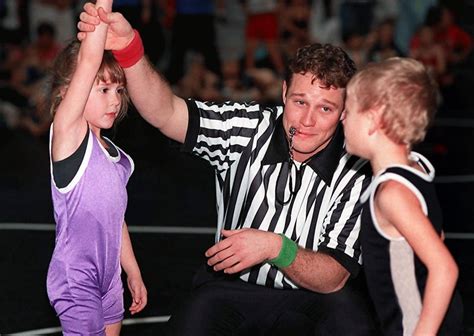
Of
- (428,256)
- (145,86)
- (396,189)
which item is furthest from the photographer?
(145,86)

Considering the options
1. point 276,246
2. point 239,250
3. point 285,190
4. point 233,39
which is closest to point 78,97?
point 239,250

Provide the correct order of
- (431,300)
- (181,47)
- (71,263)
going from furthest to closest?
(181,47)
(71,263)
(431,300)

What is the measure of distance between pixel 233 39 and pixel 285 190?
1203cm

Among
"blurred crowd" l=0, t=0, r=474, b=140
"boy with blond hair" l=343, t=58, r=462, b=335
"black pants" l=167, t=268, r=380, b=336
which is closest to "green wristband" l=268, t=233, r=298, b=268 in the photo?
"black pants" l=167, t=268, r=380, b=336

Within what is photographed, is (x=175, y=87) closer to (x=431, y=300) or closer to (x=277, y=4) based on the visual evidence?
(x=277, y=4)

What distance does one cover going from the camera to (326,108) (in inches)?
211

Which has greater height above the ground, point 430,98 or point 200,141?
point 430,98

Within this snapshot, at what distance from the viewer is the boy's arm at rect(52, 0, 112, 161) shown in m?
4.54

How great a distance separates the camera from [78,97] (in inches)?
179

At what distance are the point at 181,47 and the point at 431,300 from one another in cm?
1244

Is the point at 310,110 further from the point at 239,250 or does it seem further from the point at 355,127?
the point at 355,127

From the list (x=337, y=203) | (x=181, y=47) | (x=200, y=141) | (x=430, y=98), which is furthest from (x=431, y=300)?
(x=181, y=47)

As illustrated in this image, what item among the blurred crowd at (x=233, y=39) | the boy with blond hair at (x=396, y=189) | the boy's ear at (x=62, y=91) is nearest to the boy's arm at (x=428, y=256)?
the boy with blond hair at (x=396, y=189)

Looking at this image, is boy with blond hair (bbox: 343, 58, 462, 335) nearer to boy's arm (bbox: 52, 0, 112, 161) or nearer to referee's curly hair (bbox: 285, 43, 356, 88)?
referee's curly hair (bbox: 285, 43, 356, 88)
